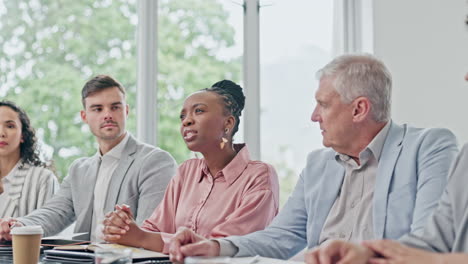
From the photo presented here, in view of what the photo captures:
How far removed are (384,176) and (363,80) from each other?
1.13 feet

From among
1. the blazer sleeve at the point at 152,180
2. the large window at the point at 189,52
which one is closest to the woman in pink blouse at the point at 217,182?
the blazer sleeve at the point at 152,180

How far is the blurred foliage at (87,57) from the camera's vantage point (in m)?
3.91

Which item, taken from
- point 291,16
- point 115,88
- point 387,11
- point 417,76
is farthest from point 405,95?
point 115,88

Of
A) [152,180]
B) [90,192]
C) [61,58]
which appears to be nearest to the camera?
[152,180]

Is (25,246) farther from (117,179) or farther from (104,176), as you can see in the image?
(104,176)

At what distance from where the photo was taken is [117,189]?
316cm

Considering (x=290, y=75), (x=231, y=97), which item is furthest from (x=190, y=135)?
(x=290, y=75)

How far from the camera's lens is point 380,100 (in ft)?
7.25

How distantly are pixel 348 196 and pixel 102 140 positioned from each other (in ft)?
5.18

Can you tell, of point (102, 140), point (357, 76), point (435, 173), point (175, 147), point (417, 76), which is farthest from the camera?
point (175, 147)

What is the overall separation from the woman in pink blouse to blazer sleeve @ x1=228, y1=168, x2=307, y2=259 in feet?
0.59

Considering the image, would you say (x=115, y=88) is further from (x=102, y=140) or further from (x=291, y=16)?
(x=291, y=16)

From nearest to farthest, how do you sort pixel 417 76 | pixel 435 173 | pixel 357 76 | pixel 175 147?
pixel 435 173, pixel 357 76, pixel 417 76, pixel 175 147

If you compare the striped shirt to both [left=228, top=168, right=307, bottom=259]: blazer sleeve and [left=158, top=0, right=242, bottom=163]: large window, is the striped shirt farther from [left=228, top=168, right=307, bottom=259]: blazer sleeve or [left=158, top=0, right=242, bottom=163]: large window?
[left=228, top=168, right=307, bottom=259]: blazer sleeve
